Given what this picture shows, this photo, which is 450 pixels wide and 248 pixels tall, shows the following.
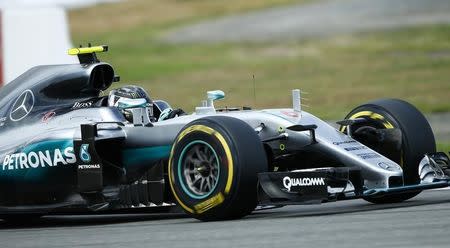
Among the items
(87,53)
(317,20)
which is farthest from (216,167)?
(317,20)

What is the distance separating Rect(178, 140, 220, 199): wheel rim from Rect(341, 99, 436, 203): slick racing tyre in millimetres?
1699

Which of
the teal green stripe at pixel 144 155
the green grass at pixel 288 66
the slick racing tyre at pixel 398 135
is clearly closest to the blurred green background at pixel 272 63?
the green grass at pixel 288 66

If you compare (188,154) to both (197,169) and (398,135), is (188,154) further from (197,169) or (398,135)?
(398,135)

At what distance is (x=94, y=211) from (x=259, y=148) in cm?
190

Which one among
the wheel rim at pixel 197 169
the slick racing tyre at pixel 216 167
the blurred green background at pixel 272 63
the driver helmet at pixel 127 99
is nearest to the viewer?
the slick racing tyre at pixel 216 167

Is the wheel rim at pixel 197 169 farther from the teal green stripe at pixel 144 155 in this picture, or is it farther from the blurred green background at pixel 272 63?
the blurred green background at pixel 272 63

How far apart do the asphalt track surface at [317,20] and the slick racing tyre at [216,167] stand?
2821 cm

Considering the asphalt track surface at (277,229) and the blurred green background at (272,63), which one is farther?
the blurred green background at (272,63)

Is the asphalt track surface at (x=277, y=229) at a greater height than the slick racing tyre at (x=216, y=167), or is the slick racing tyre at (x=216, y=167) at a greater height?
the slick racing tyre at (x=216, y=167)

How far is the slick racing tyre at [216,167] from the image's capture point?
10.0 meters

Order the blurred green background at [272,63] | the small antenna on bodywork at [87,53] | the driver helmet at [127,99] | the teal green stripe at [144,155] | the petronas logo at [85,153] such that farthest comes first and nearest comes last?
the blurred green background at [272,63] < the small antenna on bodywork at [87,53] < the driver helmet at [127,99] < the petronas logo at [85,153] < the teal green stripe at [144,155]

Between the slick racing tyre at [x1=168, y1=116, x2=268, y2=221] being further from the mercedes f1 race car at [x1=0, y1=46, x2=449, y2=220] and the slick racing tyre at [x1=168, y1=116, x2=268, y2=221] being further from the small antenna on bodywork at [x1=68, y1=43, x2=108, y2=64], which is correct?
the small antenna on bodywork at [x1=68, y1=43, x2=108, y2=64]

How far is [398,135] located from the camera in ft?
36.7

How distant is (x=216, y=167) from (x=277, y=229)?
1135 mm
